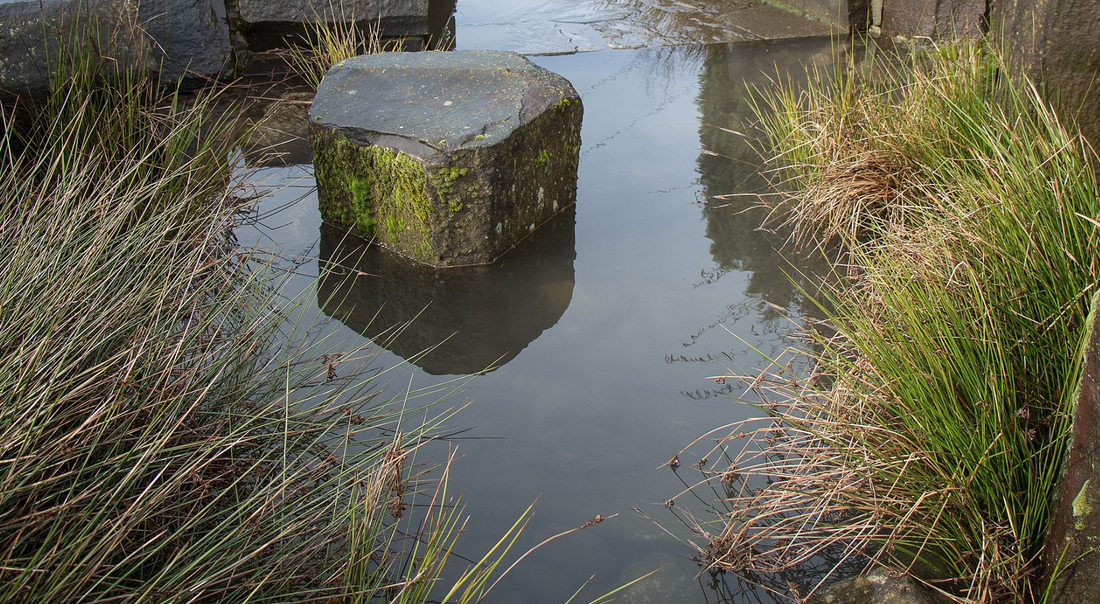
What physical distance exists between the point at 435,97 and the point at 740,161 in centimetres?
158

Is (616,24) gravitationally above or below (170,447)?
above

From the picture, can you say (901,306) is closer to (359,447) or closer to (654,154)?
(359,447)

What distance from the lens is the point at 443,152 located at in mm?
3295

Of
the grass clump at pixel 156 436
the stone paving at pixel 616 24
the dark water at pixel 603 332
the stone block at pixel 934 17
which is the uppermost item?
the stone block at pixel 934 17

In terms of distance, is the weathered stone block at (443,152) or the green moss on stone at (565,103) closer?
the weathered stone block at (443,152)

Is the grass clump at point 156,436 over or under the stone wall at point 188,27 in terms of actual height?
under

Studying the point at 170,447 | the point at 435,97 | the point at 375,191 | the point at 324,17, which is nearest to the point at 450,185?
the point at 375,191

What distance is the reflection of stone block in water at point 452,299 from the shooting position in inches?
118

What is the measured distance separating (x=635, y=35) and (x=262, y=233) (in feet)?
11.4

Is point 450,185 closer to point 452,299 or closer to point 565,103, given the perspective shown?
point 452,299

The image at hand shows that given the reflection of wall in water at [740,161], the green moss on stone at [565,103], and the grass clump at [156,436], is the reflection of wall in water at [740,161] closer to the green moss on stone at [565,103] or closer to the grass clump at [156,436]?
the green moss on stone at [565,103]

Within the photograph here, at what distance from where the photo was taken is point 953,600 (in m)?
1.93

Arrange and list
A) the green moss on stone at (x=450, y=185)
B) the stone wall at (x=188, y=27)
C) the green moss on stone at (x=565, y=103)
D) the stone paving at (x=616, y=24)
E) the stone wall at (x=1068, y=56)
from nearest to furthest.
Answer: the stone wall at (x=1068, y=56) < the green moss on stone at (x=450, y=185) < the green moss on stone at (x=565, y=103) < the stone wall at (x=188, y=27) < the stone paving at (x=616, y=24)

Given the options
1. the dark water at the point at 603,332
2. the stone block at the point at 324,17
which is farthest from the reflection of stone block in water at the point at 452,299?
the stone block at the point at 324,17
